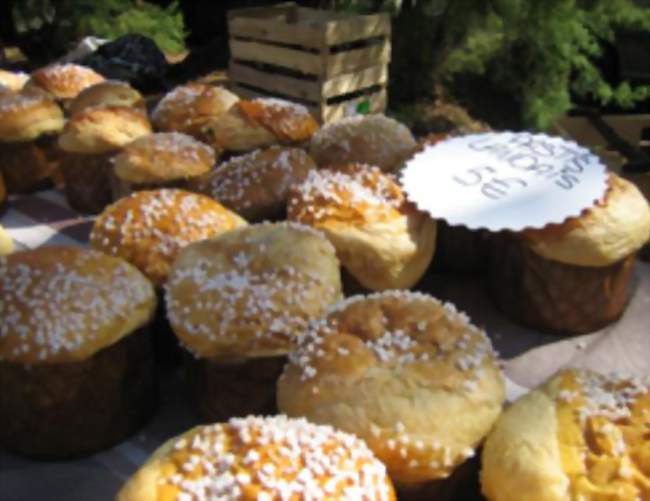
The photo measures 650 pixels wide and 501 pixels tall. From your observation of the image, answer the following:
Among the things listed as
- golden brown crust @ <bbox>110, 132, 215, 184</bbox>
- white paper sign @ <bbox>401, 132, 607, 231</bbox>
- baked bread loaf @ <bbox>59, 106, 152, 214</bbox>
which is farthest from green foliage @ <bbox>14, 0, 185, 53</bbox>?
white paper sign @ <bbox>401, 132, 607, 231</bbox>

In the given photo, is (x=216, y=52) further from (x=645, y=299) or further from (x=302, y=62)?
(x=645, y=299)

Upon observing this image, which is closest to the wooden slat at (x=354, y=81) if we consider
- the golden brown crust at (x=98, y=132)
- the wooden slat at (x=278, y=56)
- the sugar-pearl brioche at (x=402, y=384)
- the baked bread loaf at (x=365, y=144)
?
the wooden slat at (x=278, y=56)

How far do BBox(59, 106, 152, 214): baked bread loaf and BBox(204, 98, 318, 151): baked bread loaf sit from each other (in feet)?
1.61

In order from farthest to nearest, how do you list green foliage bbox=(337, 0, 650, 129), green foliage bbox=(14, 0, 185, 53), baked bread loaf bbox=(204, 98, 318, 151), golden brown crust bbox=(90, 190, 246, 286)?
green foliage bbox=(14, 0, 185, 53)
green foliage bbox=(337, 0, 650, 129)
baked bread loaf bbox=(204, 98, 318, 151)
golden brown crust bbox=(90, 190, 246, 286)

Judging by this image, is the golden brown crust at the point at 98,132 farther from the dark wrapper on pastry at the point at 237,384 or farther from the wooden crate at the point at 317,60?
the dark wrapper on pastry at the point at 237,384

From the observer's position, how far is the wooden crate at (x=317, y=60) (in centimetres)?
466

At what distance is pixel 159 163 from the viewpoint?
3.48 m

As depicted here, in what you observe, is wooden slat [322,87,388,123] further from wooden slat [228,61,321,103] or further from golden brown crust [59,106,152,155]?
golden brown crust [59,106,152,155]

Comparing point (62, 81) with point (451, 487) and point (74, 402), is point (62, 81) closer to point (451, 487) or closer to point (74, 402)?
point (74, 402)

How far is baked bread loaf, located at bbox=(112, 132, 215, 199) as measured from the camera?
11.3 feet

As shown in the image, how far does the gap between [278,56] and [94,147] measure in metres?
1.55

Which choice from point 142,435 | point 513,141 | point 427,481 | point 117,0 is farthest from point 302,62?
point 117,0

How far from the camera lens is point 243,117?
3854 mm

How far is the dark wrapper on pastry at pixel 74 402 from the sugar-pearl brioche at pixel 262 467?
721mm
